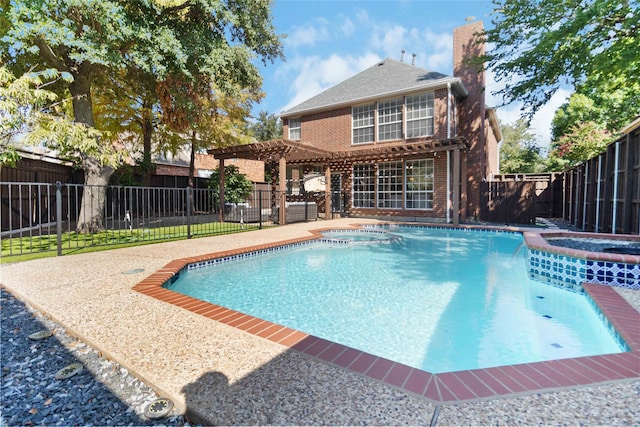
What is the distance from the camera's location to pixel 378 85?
1633 cm

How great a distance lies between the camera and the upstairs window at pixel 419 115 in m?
14.5

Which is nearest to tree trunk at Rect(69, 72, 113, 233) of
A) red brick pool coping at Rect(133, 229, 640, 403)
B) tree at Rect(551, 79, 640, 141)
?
red brick pool coping at Rect(133, 229, 640, 403)

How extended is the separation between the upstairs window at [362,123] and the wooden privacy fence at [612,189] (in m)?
8.89

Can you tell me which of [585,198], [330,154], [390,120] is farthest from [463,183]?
[330,154]

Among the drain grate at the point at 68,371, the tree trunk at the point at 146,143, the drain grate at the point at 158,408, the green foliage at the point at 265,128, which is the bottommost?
the drain grate at the point at 68,371

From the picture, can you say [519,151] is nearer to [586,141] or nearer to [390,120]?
[586,141]

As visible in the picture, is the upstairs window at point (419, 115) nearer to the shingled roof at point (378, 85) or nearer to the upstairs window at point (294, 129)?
the shingled roof at point (378, 85)

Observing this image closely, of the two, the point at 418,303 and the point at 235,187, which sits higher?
the point at 235,187

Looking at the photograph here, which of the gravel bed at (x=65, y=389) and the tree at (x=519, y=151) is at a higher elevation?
the tree at (x=519, y=151)

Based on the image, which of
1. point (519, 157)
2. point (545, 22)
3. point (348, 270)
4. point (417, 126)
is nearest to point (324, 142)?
point (417, 126)

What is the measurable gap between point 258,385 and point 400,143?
47.6ft

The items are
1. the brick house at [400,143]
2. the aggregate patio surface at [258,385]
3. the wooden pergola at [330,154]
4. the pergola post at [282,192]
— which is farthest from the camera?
the brick house at [400,143]

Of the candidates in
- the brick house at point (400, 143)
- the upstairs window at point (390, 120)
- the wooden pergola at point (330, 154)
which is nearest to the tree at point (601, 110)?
the brick house at point (400, 143)

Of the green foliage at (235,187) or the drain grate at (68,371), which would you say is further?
the green foliage at (235,187)
